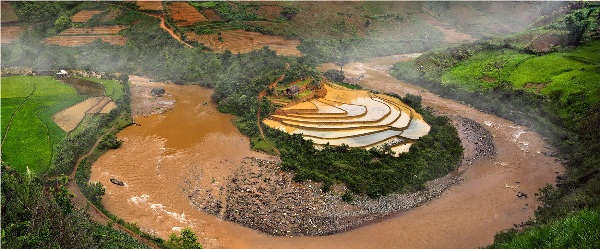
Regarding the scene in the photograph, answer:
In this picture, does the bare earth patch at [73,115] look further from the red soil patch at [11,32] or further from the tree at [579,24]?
the tree at [579,24]

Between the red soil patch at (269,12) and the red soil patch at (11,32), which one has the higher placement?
the red soil patch at (269,12)

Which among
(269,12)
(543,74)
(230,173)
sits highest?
(543,74)

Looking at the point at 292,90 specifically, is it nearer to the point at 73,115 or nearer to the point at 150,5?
the point at 73,115

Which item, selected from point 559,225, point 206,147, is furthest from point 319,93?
point 559,225

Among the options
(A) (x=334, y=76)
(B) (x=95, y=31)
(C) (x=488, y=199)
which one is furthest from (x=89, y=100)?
(C) (x=488, y=199)

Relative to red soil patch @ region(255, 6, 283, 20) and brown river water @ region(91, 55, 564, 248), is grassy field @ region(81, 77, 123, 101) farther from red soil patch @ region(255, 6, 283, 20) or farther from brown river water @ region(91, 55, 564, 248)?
red soil patch @ region(255, 6, 283, 20)

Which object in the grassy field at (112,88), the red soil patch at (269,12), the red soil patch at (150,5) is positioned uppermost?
the red soil patch at (269,12)

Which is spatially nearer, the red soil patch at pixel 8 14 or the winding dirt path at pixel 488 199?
the winding dirt path at pixel 488 199

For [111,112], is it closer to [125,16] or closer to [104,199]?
[104,199]

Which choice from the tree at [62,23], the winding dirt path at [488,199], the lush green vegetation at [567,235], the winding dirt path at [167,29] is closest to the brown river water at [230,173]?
the winding dirt path at [488,199]
